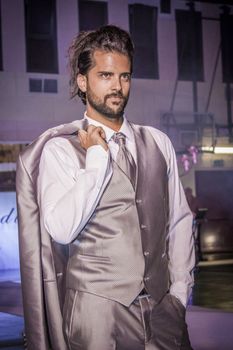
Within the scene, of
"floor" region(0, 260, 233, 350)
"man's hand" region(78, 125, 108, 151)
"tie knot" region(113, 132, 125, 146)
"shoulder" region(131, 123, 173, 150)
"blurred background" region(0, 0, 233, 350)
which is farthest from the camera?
"blurred background" region(0, 0, 233, 350)

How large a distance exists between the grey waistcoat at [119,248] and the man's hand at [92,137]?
1.5 inches

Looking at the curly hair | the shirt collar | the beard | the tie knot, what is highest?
the curly hair

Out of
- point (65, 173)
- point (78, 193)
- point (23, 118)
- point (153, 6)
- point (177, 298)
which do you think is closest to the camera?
point (78, 193)

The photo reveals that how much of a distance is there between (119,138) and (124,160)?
78mm

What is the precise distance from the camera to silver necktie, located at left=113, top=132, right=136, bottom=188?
5.30ft

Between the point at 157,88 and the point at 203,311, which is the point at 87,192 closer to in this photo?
the point at 203,311

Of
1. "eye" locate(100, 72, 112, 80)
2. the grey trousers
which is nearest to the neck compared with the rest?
"eye" locate(100, 72, 112, 80)

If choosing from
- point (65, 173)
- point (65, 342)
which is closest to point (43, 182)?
point (65, 173)

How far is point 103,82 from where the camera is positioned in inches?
64.6

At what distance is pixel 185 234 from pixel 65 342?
1.58ft

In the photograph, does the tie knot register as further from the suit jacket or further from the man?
the suit jacket

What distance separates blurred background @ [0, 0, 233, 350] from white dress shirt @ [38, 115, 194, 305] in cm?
612

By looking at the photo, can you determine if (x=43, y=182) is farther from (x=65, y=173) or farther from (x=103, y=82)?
(x=103, y=82)

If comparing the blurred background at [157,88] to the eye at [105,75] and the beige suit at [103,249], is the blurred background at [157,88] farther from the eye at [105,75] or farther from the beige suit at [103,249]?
the eye at [105,75]
